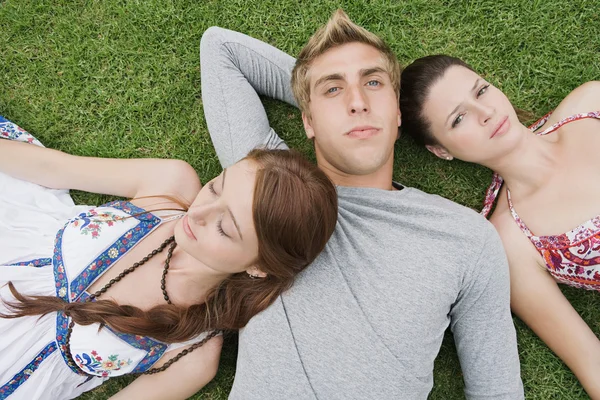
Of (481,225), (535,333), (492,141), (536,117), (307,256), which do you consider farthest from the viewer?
(536,117)

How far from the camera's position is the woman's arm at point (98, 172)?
3055 mm

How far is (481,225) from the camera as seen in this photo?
273 centimetres

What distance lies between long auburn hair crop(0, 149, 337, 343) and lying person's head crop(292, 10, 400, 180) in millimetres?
312

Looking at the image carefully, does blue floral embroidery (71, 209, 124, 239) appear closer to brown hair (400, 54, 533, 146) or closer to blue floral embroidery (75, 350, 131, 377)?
blue floral embroidery (75, 350, 131, 377)

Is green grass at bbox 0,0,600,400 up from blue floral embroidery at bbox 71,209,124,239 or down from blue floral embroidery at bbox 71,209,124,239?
up

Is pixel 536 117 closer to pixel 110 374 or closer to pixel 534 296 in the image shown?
pixel 534 296

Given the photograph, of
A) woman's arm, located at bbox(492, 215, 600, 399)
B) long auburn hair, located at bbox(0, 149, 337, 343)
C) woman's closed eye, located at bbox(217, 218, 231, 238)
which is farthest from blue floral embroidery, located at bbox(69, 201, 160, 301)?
woman's arm, located at bbox(492, 215, 600, 399)

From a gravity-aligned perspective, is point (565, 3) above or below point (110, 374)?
above

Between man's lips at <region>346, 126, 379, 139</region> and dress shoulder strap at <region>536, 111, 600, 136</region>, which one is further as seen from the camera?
dress shoulder strap at <region>536, 111, 600, 136</region>

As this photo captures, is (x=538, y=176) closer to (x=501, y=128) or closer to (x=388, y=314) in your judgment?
(x=501, y=128)

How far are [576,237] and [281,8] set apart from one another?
267cm

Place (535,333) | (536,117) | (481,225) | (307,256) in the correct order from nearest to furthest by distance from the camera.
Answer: (307,256)
(481,225)
(535,333)
(536,117)

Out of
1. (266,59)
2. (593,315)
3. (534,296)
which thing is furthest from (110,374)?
(593,315)

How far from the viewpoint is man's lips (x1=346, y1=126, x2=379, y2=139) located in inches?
104
